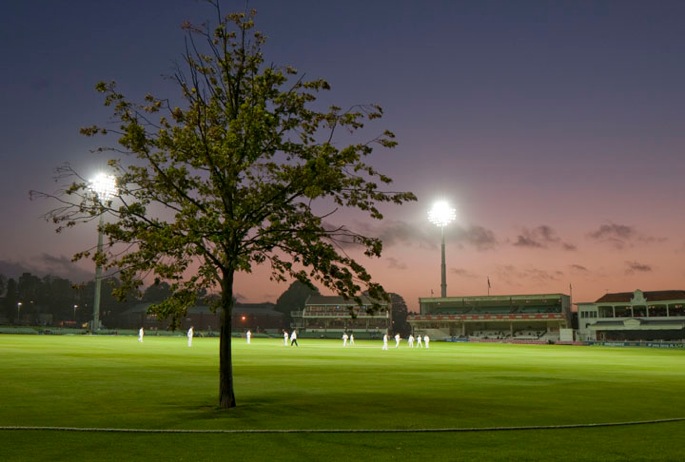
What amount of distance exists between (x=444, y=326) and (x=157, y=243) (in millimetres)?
128429

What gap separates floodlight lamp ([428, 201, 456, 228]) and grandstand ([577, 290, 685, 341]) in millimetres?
32497

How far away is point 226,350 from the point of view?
1535 cm

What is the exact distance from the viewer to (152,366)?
29.4 m

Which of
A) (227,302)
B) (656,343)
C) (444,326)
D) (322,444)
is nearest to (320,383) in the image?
(227,302)

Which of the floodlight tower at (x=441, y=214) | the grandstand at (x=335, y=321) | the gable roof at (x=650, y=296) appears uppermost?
the floodlight tower at (x=441, y=214)

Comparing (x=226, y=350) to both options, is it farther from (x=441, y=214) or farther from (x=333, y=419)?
(x=441, y=214)

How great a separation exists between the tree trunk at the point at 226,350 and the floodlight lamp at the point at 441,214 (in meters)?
104

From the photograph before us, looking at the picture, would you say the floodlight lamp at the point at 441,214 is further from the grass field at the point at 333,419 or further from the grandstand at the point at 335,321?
the grass field at the point at 333,419

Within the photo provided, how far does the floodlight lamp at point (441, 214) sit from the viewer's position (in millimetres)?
117562

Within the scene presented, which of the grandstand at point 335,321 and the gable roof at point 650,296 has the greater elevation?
the gable roof at point 650,296

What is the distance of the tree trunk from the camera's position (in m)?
15.2

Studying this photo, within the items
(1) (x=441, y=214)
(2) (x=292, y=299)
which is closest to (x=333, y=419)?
(1) (x=441, y=214)

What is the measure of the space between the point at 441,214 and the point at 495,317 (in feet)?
A: 83.8

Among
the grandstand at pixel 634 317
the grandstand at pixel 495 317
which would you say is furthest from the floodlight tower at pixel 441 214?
the grandstand at pixel 634 317
